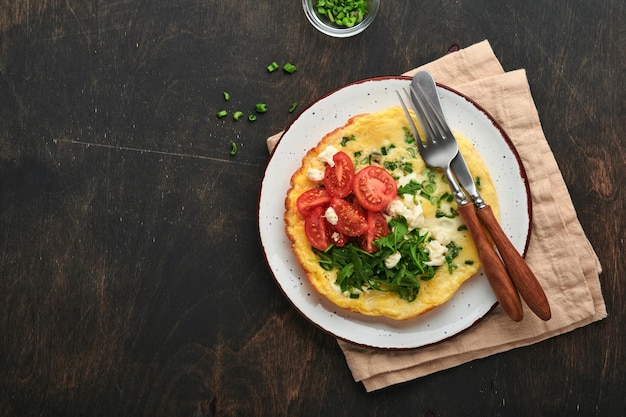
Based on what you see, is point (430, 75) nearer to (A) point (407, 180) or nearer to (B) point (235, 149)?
(A) point (407, 180)

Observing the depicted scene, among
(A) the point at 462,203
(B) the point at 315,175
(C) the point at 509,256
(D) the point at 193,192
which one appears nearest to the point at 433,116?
(A) the point at 462,203

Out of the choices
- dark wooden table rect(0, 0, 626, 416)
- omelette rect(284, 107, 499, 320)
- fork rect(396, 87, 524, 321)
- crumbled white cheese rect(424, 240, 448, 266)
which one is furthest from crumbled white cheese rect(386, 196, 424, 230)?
dark wooden table rect(0, 0, 626, 416)

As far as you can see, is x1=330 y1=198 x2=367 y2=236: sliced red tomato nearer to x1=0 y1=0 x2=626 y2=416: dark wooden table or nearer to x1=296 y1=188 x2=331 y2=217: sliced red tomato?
x1=296 y1=188 x2=331 y2=217: sliced red tomato

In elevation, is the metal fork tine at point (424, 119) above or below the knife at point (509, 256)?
above

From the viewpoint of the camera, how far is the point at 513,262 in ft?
10.2

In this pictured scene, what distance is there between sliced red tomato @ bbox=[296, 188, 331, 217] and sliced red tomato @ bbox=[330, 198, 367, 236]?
0.05 metres

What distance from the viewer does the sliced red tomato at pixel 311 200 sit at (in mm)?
3117

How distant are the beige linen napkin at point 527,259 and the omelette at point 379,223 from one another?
0.37 m

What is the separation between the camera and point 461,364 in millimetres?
3535

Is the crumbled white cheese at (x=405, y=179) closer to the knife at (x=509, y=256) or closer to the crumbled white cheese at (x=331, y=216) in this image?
the knife at (x=509, y=256)

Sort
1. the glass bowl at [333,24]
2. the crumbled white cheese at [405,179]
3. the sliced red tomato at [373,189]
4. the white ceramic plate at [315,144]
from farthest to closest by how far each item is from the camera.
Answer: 1. the glass bowl at [333,24]
2. the white ceramic plate at [315,144]
3. the crumbled white cheese at [405,179]
4. the sliced red tomato at [373,189]

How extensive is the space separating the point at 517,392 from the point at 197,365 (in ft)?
Answer: 6.30

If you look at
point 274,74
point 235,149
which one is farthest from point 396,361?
point 274,74

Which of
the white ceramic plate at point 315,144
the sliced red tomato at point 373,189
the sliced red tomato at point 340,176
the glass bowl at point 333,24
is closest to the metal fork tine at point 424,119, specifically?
the white ceramic plate at point 315,144
